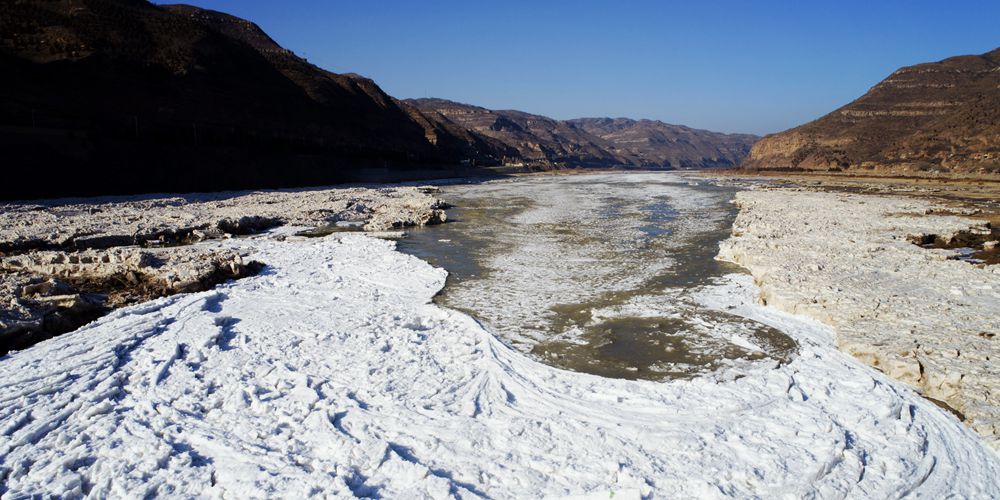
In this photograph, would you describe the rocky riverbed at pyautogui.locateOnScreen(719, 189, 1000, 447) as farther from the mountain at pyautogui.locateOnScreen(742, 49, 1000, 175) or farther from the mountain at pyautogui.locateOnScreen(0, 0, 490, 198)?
the mountain at pyautogui.locateOnScreen(742, 49, 1000, 175)

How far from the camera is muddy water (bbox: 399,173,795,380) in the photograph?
605 cm

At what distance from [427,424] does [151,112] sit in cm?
3755

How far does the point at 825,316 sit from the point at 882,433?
Result: 9.49 ft

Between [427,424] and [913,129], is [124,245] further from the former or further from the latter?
[913,129]

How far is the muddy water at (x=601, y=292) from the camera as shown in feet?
19.9

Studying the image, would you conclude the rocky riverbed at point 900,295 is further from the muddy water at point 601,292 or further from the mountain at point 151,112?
the mountain at point 151,112

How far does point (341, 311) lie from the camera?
7.57 metres

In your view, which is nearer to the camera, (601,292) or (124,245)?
(601,292)

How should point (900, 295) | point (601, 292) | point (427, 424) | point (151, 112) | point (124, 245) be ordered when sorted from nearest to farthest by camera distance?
point (427, 424) < point (900, 295) < point (601, 292) < point (124, 245) < point (151, 112)

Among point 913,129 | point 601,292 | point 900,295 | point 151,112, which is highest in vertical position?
point 913,129

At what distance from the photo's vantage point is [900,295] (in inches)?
297

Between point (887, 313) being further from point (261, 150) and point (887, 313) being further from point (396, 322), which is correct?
point (261, 150)

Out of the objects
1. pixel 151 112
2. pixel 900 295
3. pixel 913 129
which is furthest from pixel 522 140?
pixel 900 295

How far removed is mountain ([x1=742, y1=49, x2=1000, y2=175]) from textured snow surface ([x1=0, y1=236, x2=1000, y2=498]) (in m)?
49.8
